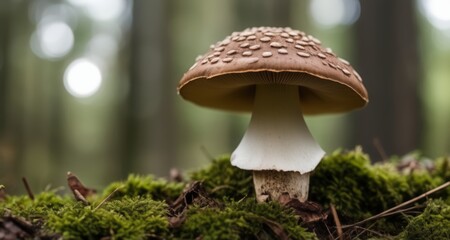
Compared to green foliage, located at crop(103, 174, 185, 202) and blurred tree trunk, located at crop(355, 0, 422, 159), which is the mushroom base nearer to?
green foliage, located at crop(103, 174, 185, 202)

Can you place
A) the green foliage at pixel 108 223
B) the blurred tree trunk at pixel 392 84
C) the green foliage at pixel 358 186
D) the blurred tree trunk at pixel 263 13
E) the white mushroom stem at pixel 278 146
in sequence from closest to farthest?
the green foliage at pixel 108 223 → the white mushroom stem at pixel 278 146 → the green foliage at pixel 358 186 → the blurred tree trunk at pixel 392 84 → the blurred tree trunk at pixel 263 13

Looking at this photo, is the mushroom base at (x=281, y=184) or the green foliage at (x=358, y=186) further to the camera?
the green foliage at (x=358, y=186)

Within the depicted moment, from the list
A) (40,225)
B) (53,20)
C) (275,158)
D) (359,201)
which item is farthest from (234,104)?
(53,20)

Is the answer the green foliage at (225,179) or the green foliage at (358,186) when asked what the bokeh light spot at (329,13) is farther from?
the green foliage at (225,179)

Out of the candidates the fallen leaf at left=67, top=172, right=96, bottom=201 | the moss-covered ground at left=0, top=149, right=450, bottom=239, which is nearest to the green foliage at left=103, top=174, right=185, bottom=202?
the moss-covered ground at left=0, top=149, right=450, bottom=239

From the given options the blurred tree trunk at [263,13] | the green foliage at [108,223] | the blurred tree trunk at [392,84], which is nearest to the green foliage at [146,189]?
the green foliage at [108,223]

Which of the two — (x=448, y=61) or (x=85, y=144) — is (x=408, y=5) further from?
(x=85, y=144)
